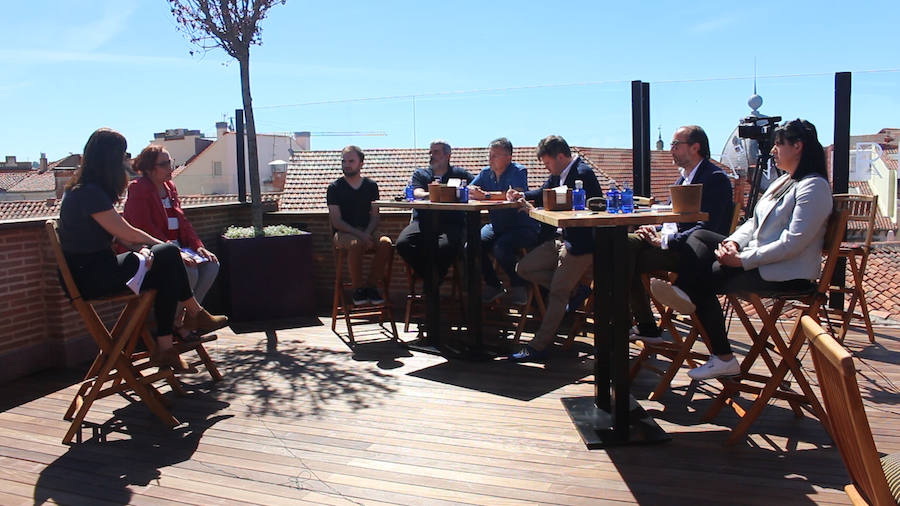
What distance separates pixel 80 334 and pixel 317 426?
235 centimetres

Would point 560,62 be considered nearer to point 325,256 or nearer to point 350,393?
point 325,256

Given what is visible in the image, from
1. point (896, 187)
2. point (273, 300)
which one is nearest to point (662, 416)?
point (273, 300)

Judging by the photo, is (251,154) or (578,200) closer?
(578,200)

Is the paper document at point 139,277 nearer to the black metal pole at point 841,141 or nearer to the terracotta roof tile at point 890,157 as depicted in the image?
the black metal pole at point 841,141

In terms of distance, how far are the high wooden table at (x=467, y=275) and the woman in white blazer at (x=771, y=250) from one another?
1.40 metres

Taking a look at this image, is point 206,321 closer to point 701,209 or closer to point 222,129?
point 701,209

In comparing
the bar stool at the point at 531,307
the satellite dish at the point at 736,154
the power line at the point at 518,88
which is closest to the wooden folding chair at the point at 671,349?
the bar stool at the point at 531,307

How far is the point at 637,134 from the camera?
20.8 ft

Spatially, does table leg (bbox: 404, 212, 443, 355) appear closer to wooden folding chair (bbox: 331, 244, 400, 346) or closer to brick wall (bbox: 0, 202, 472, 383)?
wooden folding chair (bbox: 331, 244, 400, 346)

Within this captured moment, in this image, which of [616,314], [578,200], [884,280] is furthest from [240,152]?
[884,280]

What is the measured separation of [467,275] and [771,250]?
2103 millimetres

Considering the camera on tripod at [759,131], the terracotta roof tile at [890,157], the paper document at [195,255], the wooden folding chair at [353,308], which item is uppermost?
the camera on tripod at [759,131]

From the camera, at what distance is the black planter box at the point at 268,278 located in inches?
237

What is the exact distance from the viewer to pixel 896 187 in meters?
8.65
